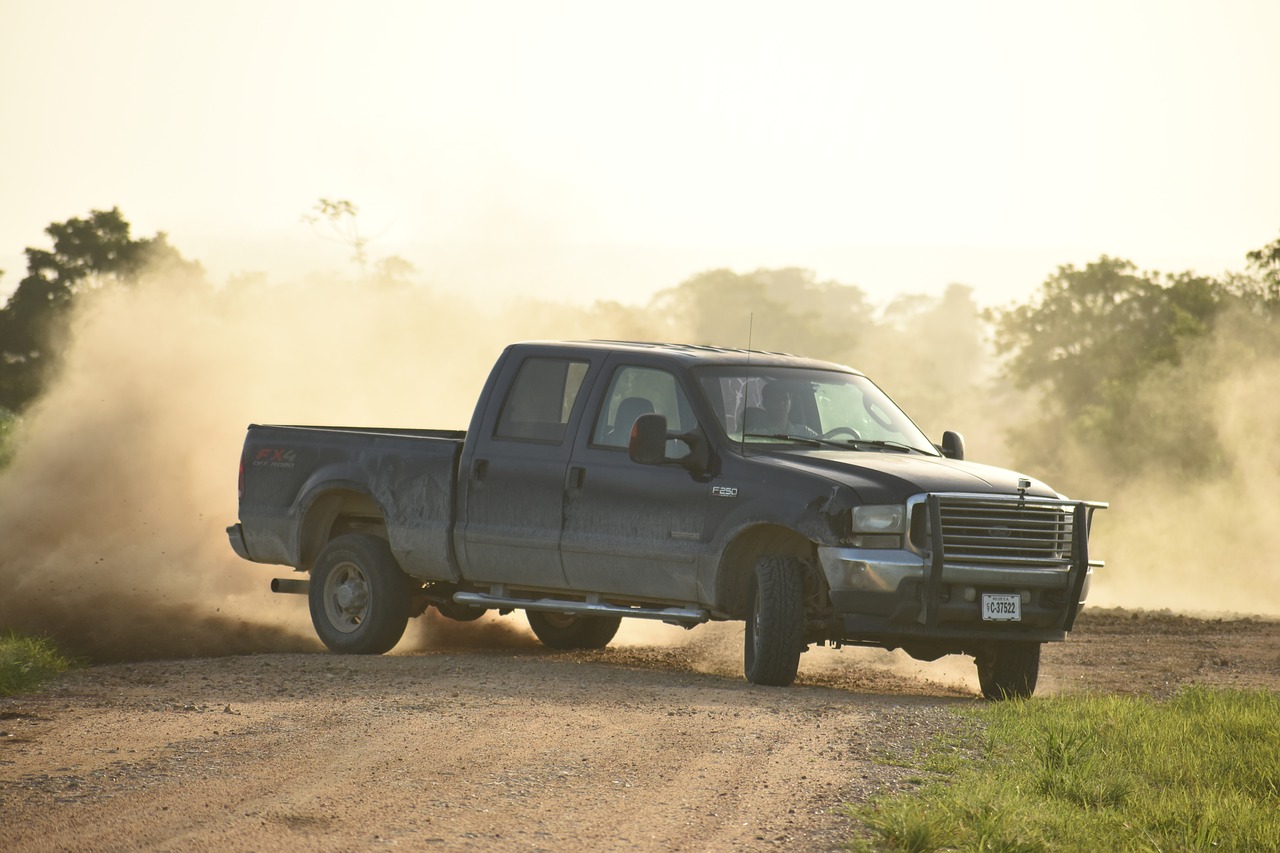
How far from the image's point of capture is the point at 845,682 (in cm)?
1260

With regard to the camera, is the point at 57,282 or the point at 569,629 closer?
the point at 569,629

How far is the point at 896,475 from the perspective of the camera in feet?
34.7

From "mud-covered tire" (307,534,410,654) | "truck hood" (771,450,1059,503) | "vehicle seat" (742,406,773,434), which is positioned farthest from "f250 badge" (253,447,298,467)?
"truck hood" (771,450,1059,503)

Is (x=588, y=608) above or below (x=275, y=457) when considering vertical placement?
below

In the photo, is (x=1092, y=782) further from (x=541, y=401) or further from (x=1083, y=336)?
(x=1083, y=336)

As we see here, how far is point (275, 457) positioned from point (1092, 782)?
706 centimetres

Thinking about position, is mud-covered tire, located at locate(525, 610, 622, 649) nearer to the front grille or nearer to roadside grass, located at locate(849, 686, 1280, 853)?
the front grille

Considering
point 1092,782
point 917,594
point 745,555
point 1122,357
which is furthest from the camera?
point 1122,357

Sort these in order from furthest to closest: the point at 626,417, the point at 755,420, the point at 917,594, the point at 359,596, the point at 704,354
Result: the point at 359,596
the point at 704,354
the point at 626,417
the point at 755,420
the point at 917,594

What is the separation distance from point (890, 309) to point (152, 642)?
185 meters

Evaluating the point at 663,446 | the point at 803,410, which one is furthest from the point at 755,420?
the point at 663,446

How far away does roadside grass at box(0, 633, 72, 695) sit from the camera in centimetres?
1114

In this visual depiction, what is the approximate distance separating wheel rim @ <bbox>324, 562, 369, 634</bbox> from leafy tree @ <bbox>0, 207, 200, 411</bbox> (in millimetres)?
28913

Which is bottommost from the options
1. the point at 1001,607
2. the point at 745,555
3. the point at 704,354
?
the point at 1001,607
